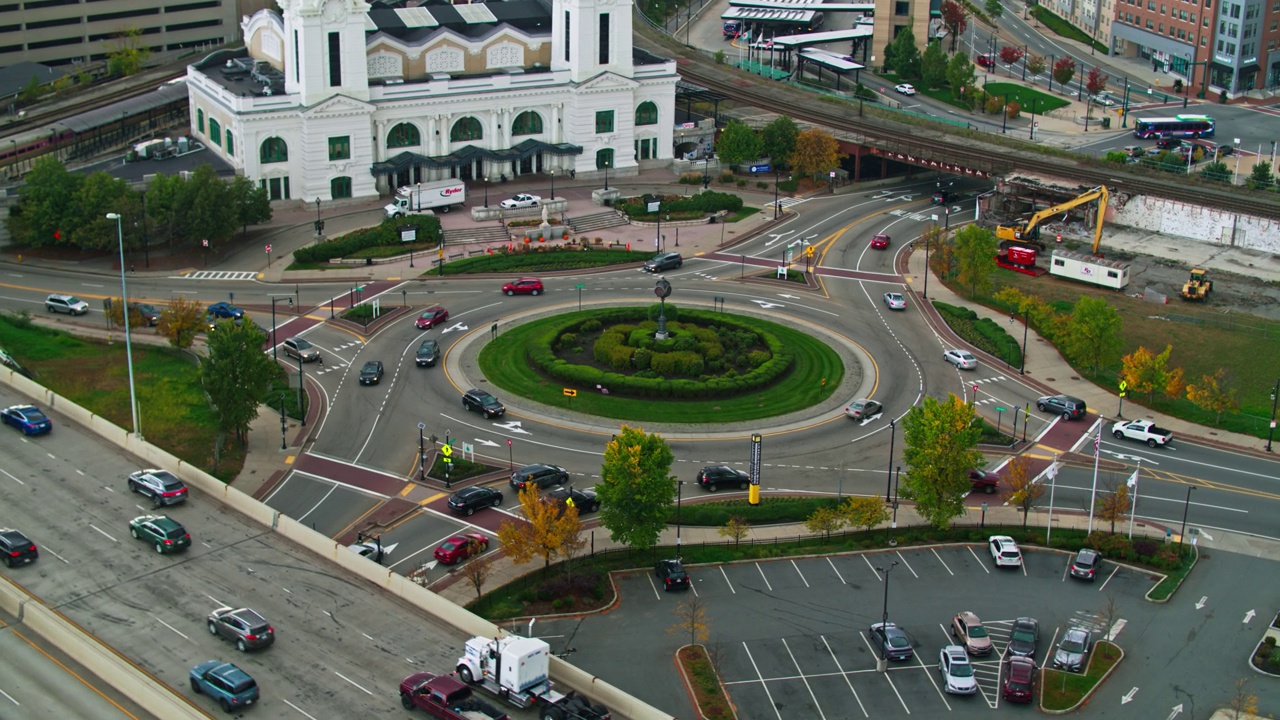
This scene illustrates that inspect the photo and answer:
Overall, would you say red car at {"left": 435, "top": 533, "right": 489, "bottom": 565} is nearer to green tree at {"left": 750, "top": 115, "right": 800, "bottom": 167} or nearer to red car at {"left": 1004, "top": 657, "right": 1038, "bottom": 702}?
red car at {"left": 1004, "top": 657, "right": 1038, "bottom": 702}

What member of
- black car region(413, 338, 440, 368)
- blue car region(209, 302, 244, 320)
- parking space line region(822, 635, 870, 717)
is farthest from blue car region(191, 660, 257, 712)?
blue car region(209, 302, 244, 320)

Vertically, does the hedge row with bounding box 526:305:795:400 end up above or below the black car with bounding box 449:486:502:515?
above

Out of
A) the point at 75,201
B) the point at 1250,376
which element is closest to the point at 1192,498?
the point at 1250,376

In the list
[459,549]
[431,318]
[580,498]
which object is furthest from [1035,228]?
[459,549]

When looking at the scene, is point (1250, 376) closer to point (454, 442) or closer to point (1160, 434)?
point (1160, 434)

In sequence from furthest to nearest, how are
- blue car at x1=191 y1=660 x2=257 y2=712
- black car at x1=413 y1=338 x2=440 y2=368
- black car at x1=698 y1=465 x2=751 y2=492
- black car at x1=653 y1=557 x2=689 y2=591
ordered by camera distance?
black car at x1=413 y1=338 x2=440 y2=368 < black car at x1=698 y1=465 x2=751 y2=492 < black car at x1=653 y1=557 x2=689 y2=591 < blue car at x1=191 y1=660 x2=257 y2=712
